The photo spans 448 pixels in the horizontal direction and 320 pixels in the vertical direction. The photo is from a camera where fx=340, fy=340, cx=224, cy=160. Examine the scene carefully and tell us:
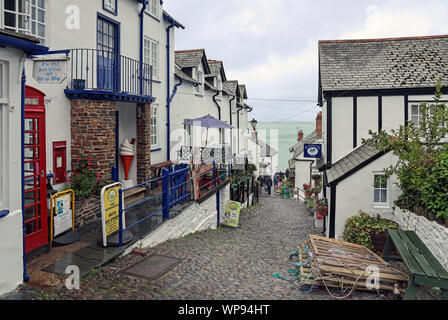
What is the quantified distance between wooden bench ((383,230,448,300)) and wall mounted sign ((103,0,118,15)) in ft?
32.7

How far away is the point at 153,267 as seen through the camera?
261 inches

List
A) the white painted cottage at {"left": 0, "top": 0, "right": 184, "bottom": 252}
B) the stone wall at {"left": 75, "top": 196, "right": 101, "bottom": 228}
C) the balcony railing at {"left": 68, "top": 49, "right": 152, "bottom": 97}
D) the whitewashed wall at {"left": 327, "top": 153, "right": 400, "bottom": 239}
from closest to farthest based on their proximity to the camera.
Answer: the white painted cottage at {"left": 0, "top": 0, "right": 184, "bottom": 252}
the stone wall at {"left": 75, "top": 196, "right": 101, "bottom": 228}
the balcony railing at {"left": 68, "top": 49, "right": 152, "bottom": 97}
the whitewashed wall at {"left": 327, "top": 153, "right": 400, "bottom": 239}

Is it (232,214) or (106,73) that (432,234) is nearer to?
(232,214)

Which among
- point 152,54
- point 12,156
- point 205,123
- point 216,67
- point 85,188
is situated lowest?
point 85,188

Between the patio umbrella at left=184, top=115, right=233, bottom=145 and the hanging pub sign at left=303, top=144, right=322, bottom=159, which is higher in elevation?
the patio umbrella at left=184, top=115, right=233, bottom=145

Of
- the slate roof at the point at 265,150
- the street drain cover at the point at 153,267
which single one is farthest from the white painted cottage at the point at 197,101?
the slate roof at the point at 265,150

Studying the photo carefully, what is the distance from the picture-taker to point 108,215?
6.75m

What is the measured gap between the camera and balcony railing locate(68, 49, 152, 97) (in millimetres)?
8891

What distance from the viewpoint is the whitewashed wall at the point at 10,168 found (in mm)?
4707

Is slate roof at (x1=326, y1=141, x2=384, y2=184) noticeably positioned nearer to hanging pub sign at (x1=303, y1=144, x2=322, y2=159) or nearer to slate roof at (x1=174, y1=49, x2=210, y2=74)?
hanging pub sign at (x1=303, y1=144, x2=322, y2=159)

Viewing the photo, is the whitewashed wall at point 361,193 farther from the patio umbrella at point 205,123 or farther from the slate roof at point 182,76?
the slate roof at point 182,76

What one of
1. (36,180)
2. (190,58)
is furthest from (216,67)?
(36,180)

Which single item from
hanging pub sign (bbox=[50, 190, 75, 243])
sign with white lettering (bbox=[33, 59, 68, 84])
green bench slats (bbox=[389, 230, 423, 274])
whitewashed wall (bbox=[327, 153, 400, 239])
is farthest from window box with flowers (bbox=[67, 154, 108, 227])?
whitewashed wall (bbox=[327, 153, 400, 239])

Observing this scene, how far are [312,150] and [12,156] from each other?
12018mm
